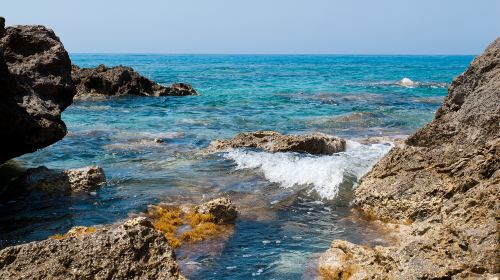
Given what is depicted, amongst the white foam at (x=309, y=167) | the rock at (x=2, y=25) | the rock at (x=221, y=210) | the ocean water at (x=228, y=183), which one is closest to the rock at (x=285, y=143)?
the white foam at (x=309, y=167)

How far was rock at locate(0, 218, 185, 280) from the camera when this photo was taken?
482cm

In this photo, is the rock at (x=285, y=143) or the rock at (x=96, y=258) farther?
the rock at (x=285, y=143)

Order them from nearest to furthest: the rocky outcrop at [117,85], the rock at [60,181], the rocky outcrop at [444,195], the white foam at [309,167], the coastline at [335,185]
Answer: the rocky outcrop at [444,195], the coastline at [335,185], the rock at [60,181], the white foam at [309,167], the rocky outcrop at [117,85]

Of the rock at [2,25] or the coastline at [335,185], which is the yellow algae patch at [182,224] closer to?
the coastline at [335,185]

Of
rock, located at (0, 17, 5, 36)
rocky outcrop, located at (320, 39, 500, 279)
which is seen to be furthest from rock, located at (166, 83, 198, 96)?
rocky outcrop, located at (320, 39, 500, 279)

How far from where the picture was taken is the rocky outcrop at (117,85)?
36.7m

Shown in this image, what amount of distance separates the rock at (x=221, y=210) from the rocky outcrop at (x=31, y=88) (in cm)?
426

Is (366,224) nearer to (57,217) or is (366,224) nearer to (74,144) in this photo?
(57,217)

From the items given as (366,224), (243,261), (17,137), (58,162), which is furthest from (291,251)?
(58,162)

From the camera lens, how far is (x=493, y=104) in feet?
27.8

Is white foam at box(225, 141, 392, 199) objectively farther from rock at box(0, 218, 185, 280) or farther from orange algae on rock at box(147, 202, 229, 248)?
rock at box(0, 218, 185, 280)

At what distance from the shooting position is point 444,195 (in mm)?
8422

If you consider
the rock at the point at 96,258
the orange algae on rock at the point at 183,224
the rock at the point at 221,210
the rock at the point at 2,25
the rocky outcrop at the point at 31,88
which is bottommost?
the orange algae on rock at the point at 183,224

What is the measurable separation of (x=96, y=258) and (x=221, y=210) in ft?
14.2
